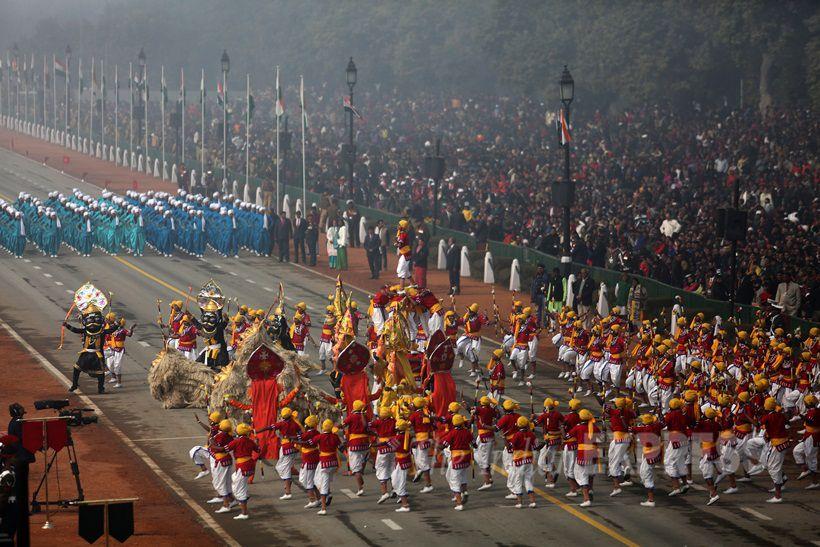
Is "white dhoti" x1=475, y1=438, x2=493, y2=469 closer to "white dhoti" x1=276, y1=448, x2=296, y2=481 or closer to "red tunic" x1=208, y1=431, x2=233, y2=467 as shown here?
"white dhoti" x1=276, y1=448, x2=296, y2=481

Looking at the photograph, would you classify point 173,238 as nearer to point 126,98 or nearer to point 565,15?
point 565,15

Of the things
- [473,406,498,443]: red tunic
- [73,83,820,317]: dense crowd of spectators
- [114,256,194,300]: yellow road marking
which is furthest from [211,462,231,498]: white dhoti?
[114,256,194,300]: yellow road marking

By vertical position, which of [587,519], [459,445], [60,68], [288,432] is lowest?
[587,519]

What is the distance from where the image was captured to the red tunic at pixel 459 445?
26188 millimetres

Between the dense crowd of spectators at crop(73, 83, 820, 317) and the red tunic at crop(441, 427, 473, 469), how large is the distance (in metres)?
14.6

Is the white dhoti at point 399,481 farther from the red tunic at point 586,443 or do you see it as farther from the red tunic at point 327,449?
the red tunic at point 586,443

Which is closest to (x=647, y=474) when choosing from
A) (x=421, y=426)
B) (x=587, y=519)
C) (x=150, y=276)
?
(x=587, y=519)

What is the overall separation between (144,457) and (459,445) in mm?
6552

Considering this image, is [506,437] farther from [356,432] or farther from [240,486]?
[240,486]

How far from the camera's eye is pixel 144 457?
29.6m

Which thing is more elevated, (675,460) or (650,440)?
(650,440)

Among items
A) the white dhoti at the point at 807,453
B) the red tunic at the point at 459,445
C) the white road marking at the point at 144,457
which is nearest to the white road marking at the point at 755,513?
the white dhoti at the point at 807,453

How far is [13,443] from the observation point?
21828 millimetres

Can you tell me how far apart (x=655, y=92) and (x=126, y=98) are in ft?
226
